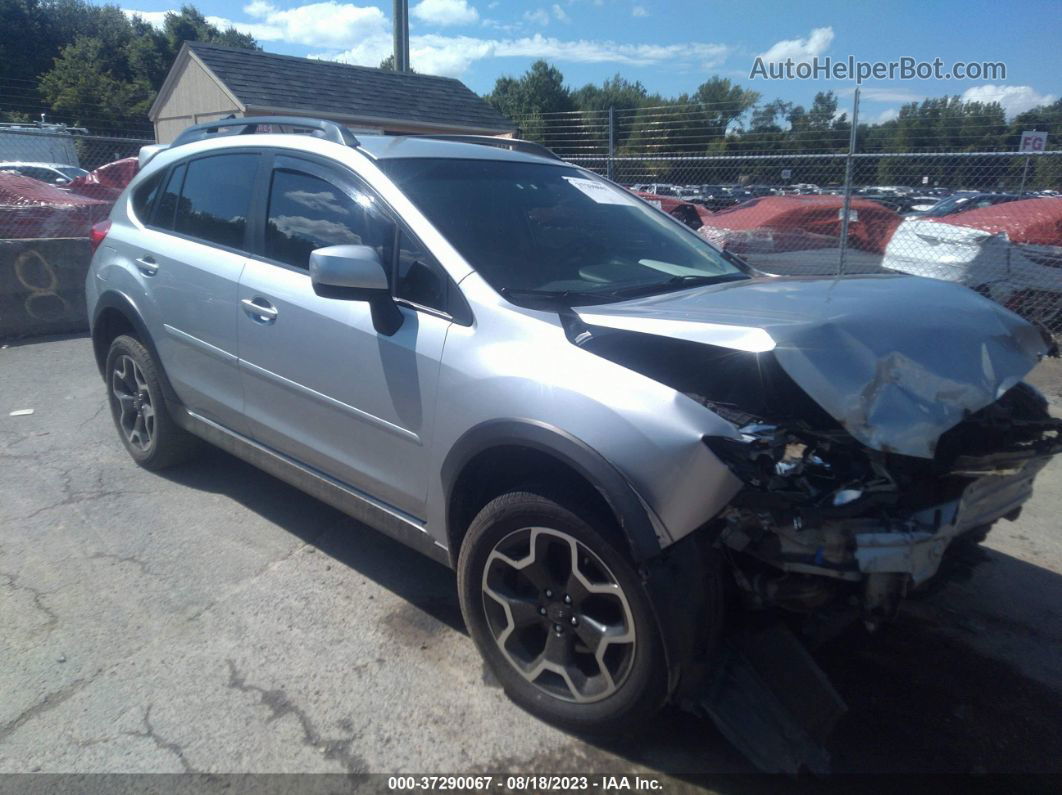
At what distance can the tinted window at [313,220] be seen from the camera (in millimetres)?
3318

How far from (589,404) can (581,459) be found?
6.7 inches

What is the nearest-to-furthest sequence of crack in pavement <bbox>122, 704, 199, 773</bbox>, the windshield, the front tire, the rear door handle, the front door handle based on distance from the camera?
the front tire < crack in pavement <bbox>122, 704, 199, 773</bbox> < the windshield < the front door handle < the rear door handle

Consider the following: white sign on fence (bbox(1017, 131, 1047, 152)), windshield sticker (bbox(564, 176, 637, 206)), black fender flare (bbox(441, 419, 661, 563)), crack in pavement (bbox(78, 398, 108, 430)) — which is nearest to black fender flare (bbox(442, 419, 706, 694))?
black fender flare (bbox(441, 419, 661, 563))

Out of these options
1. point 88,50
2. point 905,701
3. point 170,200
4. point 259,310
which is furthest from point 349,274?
point 88,50

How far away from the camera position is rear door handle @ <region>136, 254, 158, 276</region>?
4.36 metres

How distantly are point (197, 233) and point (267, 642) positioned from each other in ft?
7.14

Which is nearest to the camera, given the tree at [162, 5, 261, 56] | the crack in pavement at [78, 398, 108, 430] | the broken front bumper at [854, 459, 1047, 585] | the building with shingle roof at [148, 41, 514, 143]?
the broken front bumper at [854, 459, 1047, 585]

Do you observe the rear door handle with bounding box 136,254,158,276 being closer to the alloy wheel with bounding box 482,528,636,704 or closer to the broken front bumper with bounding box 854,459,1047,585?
the alloy wheel with bounding box 482,528,636,704

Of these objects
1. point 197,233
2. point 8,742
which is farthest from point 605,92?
point 8,742

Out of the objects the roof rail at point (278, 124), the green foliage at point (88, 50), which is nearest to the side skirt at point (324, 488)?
the roof rail at point (278, 124)

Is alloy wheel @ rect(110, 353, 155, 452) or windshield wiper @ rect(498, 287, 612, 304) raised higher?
windshield wiper @ rect(498, 287, 612, 304)

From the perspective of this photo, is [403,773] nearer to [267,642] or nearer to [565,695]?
[565,695]

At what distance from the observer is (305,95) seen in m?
19.6

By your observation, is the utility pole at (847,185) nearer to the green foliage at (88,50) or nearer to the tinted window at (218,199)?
the tinted window at (218,199)
